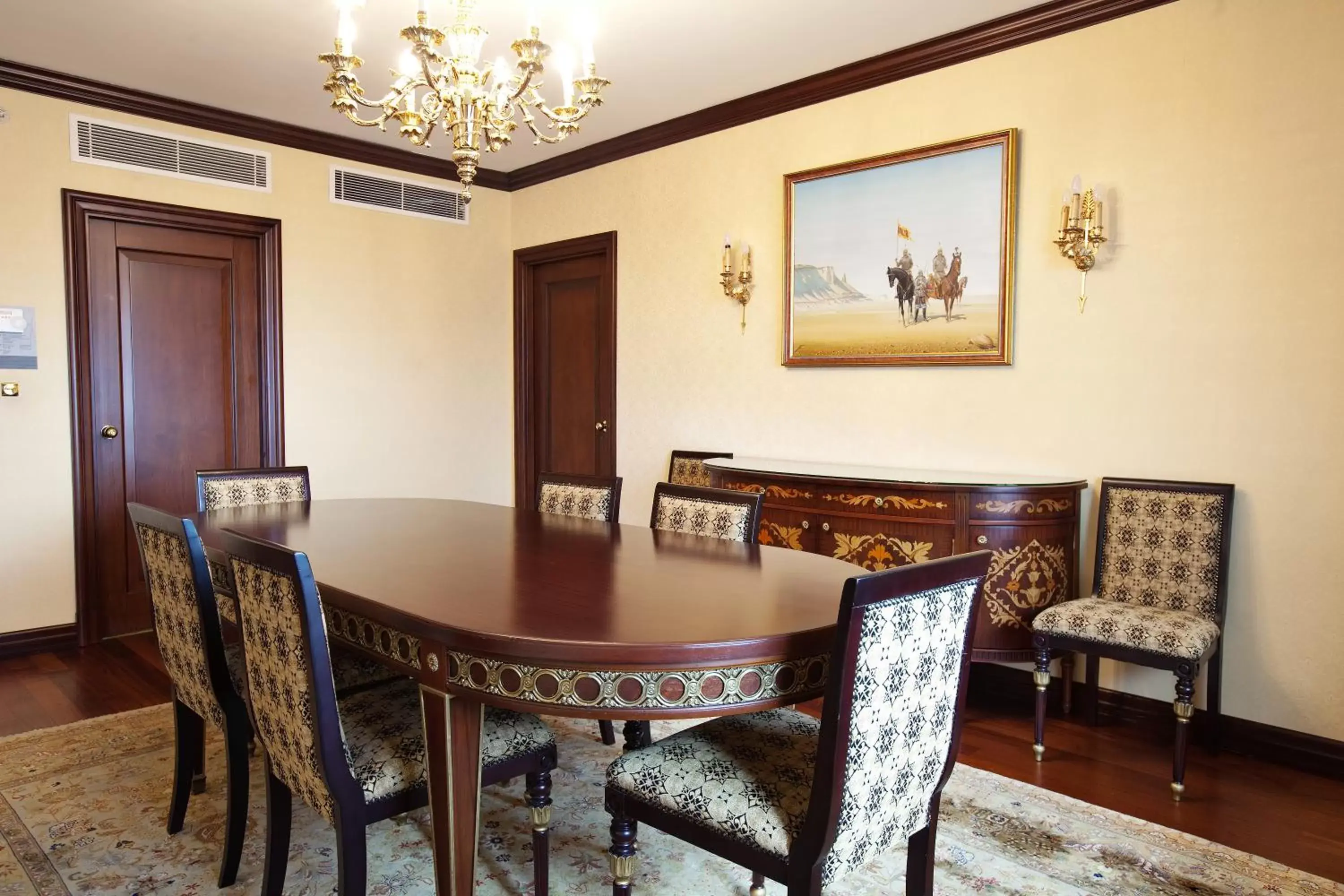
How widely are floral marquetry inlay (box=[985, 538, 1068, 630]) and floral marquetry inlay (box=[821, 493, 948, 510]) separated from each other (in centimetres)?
28

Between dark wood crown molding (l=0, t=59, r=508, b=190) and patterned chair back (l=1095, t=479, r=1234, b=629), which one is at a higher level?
dark wood crown molding (l=0, t=59, r=508, b=190)

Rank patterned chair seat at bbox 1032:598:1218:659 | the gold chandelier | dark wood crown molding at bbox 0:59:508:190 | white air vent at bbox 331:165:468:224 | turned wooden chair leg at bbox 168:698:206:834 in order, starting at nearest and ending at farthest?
turned wooden chair leg at bbox 168:698:206:834
the gold chandelier
patterned chair seat at bbox 1032:598:1218:659
dark wood crown molding at bbox 0:59:508:190
white air vent at bbox 331:165:468:224

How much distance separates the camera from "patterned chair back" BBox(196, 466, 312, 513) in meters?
3.35

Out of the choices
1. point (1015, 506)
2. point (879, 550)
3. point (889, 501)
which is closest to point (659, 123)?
point (889, 501)

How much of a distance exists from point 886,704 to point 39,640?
4295mm

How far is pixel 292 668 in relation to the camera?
5.37 feet

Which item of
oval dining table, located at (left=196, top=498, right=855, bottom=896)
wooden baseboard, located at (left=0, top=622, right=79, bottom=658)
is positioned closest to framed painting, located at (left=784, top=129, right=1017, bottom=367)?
oval dining table, located at (left=196, top=498, right=855, bottom=896)

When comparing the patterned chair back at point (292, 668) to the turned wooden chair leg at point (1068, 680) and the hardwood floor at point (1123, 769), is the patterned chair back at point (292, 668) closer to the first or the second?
the hardwood floor at point (1123, 769)

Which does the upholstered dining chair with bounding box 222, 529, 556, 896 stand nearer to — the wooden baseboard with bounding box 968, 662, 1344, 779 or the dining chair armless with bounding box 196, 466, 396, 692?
the dining chair armless with bounding box 196, 466, 396, 692

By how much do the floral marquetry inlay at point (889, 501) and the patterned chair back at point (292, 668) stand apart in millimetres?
2178

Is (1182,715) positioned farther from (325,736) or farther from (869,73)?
(869,73)

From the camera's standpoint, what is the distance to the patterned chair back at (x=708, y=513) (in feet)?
8.82

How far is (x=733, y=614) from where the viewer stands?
168 cm

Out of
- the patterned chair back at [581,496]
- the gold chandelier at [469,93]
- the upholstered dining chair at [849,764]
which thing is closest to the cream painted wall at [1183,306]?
the patterned chair back at [581,496]
